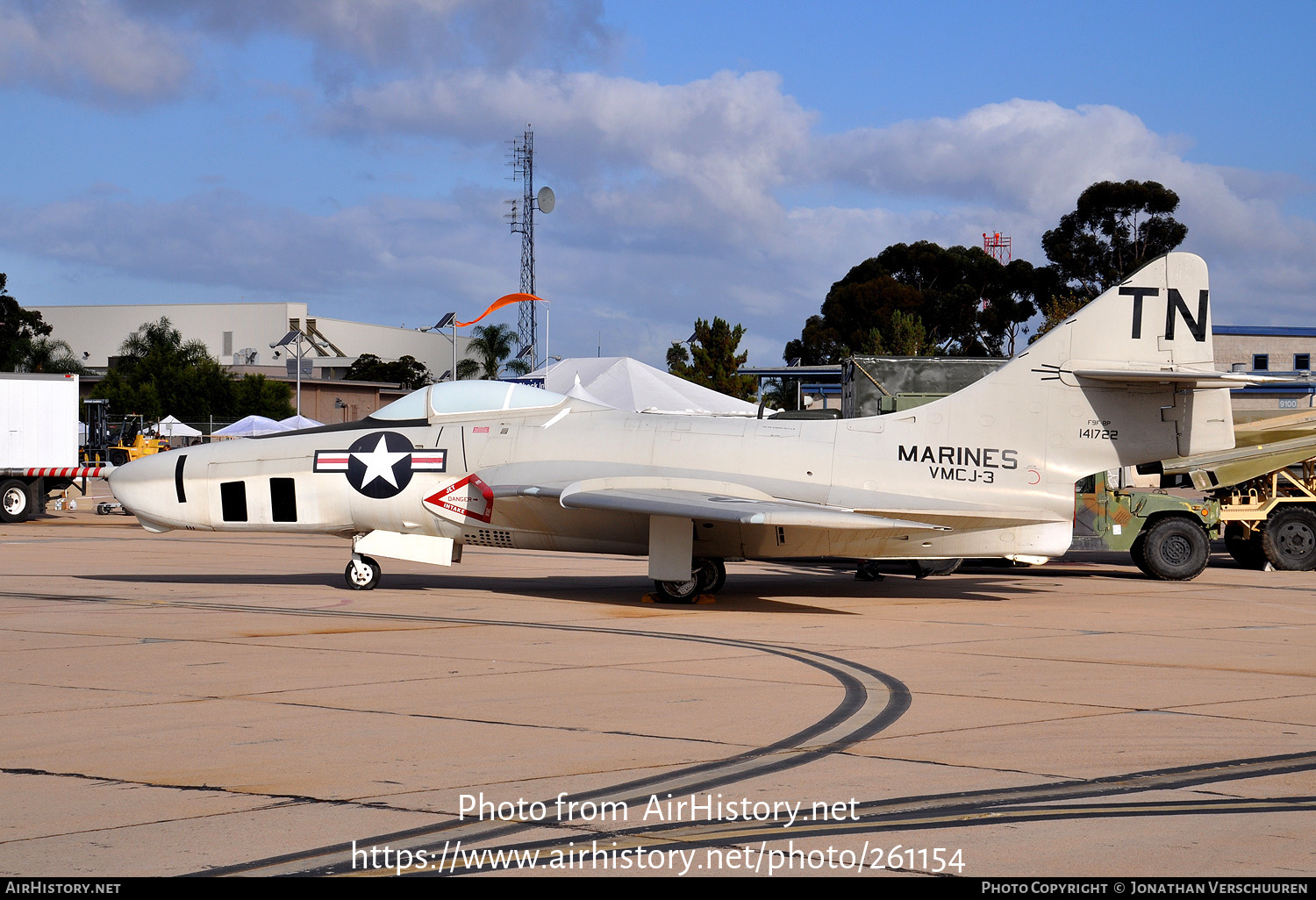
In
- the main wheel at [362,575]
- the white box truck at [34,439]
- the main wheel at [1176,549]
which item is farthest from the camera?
the white box truck at [34,439]

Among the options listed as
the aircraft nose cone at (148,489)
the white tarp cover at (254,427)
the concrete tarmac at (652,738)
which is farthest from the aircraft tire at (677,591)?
the white tarp cover at (254,427)

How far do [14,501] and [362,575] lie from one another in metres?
21.2

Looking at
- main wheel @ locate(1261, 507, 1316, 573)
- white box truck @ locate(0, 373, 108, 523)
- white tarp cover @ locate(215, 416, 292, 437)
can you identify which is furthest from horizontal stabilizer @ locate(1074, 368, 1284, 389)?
white tarp cover @ locate(215, 416, 292, 437)

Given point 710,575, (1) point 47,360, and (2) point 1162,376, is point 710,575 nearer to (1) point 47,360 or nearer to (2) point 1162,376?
(2) point 1162,376

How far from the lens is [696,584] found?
1487cm

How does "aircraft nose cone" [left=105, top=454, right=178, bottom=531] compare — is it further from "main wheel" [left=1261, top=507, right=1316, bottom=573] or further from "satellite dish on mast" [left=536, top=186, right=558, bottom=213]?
"satellite dish on mast" [left=536, top=186, right=558, bottom=213]

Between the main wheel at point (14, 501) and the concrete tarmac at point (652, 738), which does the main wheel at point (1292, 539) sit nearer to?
the concrete tarmac at point (652, 738)

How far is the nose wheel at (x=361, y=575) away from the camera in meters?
15.7

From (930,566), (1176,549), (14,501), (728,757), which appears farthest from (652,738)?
(14,501)

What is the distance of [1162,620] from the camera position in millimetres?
13445

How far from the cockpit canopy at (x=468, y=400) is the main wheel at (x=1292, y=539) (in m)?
12.9

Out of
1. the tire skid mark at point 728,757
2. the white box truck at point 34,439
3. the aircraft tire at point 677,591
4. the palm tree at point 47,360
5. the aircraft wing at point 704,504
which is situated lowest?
the tire skid mark at point 728,757
